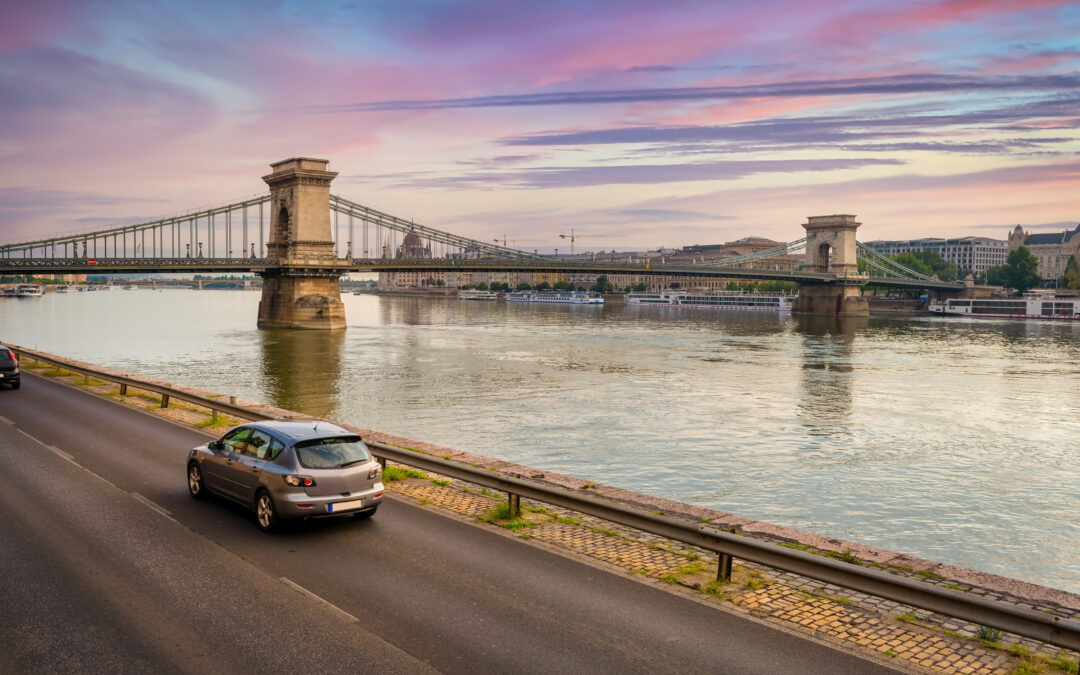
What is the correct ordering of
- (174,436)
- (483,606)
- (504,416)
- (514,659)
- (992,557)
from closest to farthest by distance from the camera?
(514,659)
(483,606)
(992,557)
(174,436)
(504,416)

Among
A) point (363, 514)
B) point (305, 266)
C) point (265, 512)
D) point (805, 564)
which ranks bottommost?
point (363, 514)

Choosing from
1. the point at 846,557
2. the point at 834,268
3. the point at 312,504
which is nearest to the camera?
the point at 846,557

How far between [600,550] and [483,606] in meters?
2.84

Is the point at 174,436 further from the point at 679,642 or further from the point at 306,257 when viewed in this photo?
the point at 306,257

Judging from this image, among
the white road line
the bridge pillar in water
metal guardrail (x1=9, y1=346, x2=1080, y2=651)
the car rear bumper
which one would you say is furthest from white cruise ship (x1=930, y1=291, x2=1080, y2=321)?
the white road line

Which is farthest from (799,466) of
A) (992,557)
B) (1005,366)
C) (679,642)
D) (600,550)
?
(1005,366)

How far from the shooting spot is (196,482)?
1380 cm

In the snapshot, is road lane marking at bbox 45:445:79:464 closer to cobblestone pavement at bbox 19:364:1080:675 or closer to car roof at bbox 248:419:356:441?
car roof at bbox 248:419:356:441

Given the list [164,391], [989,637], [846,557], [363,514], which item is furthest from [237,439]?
[164,391]

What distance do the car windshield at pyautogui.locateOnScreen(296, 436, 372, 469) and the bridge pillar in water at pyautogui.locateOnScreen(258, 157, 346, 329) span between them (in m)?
75.8

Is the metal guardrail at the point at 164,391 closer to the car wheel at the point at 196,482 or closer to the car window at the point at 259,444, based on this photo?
the car wheel at the point at 196,482

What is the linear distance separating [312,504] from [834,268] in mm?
157388

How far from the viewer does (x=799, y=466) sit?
24172 mm

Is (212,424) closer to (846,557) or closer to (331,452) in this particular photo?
(331,452)
